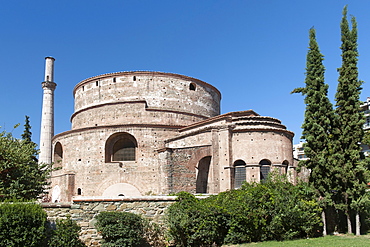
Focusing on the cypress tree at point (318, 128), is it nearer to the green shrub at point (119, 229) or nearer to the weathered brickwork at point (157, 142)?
the weathered brickwork at point (157, 142)

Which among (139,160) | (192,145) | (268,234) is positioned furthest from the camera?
(139,160)

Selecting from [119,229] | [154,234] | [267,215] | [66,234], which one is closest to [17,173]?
[66,234]

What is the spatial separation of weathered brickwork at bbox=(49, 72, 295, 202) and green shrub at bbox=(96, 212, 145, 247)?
10452 millimetres

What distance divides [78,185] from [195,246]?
16339 mm

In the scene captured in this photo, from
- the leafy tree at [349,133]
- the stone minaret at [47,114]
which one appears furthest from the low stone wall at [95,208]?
the stone minaret at [47,114]

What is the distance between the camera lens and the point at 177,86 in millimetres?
29938

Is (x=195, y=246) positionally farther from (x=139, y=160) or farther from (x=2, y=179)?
(x=139, y=160)

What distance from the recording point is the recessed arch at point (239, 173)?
2225 cm

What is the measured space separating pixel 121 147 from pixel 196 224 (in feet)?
52.8

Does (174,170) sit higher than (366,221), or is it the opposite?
(174,170)

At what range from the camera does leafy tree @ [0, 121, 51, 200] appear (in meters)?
15.2

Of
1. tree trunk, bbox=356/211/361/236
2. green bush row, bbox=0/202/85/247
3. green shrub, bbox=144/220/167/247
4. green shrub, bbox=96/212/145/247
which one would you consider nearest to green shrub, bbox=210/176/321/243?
tree trunk, bbox=356/211/361/236

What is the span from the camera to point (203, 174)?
958 inches

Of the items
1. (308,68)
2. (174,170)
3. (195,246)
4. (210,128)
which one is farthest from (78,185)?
(308,68)
